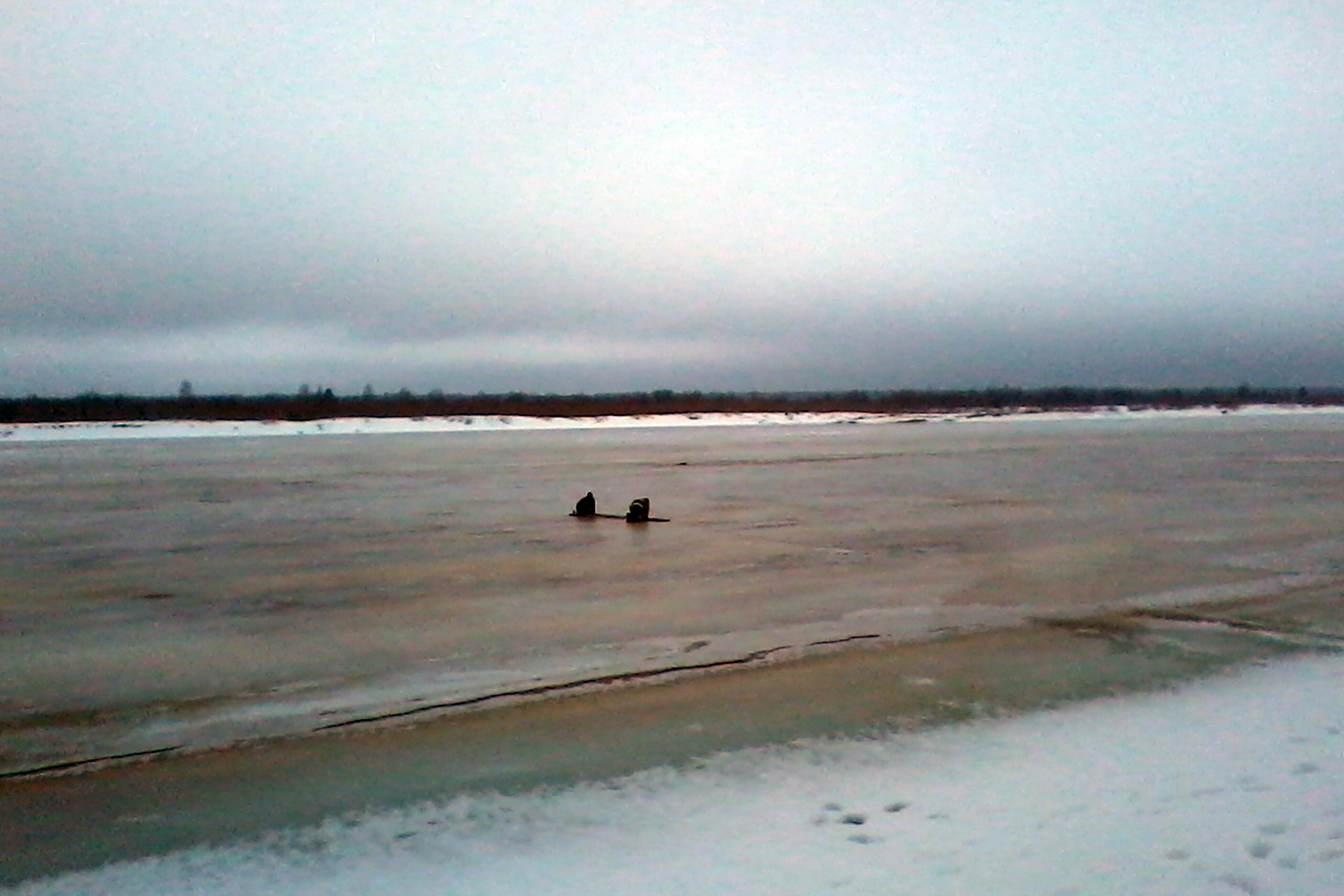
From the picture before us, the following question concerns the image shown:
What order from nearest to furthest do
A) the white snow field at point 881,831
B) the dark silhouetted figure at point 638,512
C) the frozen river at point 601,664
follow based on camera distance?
the white snow field at point 881,831 → the frozen river at point 601,664 → the dark silhouetted figure at point 638,512

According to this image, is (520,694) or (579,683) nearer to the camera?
(520,694)

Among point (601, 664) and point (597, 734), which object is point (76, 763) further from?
point (601, 664)

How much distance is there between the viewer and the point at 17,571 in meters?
11.0

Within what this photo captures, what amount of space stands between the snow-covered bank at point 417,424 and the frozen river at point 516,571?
89.4ft


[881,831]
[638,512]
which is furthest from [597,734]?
[638,512]

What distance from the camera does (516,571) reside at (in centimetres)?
1088

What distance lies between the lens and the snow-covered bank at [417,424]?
5019 centimetres

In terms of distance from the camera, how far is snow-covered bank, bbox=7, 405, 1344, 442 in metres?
50.2

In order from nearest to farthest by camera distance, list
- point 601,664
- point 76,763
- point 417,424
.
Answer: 1. point 76,763
2. point 601,664
3. point 417,424

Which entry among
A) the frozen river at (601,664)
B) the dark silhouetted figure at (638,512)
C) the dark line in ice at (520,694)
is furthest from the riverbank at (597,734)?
the dark silhouetted figure at (638,512)

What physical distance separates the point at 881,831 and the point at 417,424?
56.7 m

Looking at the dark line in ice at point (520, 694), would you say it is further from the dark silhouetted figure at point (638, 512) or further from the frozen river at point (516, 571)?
the dark silhouetted figure at point (638, 512)

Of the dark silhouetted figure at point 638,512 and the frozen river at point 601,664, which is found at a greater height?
the dark silhouetted figure at point 638,512

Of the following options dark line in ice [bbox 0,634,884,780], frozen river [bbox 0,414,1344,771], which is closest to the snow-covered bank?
frozen river [bbox 0,414,1344,771]
